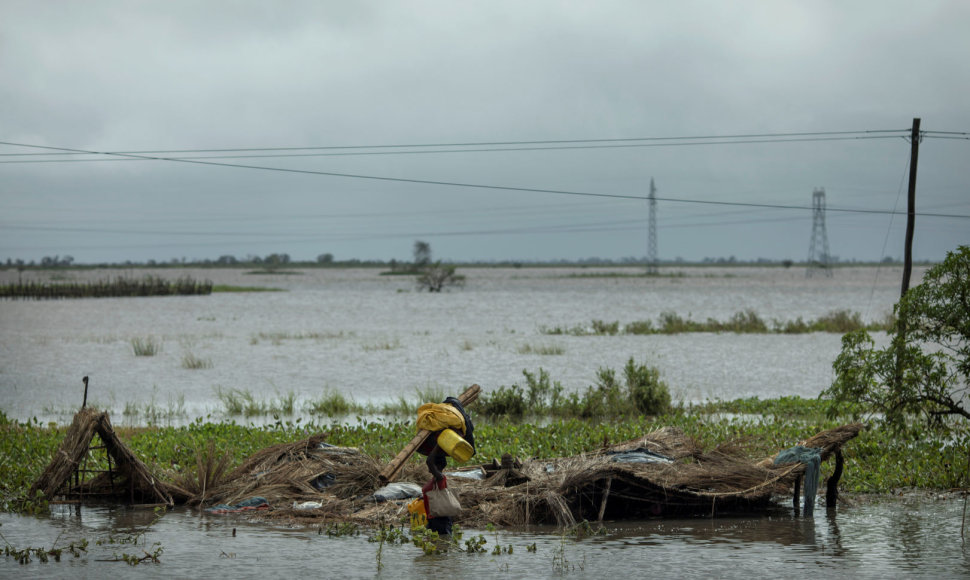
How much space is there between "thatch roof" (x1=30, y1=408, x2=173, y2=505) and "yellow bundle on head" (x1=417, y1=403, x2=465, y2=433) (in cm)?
411

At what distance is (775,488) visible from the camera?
11.0m

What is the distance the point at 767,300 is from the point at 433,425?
76082mm

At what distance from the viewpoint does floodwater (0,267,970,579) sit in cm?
845

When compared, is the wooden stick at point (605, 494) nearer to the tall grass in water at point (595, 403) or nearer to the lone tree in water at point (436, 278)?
the tall grass in water at point (595, 403)

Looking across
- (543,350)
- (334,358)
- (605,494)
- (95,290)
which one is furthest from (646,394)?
(95,290)

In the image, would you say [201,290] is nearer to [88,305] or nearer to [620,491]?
[88,305]

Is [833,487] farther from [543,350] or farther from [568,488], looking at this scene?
[543,350]

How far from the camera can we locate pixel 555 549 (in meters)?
9.00

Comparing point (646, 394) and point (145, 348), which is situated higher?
point (145, 348)

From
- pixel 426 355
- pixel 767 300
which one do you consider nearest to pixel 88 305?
pixel 426 355

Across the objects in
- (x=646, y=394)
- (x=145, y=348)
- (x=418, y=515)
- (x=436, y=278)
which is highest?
(x=436, y=278)

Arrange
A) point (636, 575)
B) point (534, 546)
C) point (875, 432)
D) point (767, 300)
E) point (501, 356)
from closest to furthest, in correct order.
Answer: point (636, 575)
point (534, 546)
point (875, 432)
point (501, 356)
point (767, 300)

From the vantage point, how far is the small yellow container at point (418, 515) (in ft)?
29.8

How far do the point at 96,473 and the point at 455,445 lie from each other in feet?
19.0
